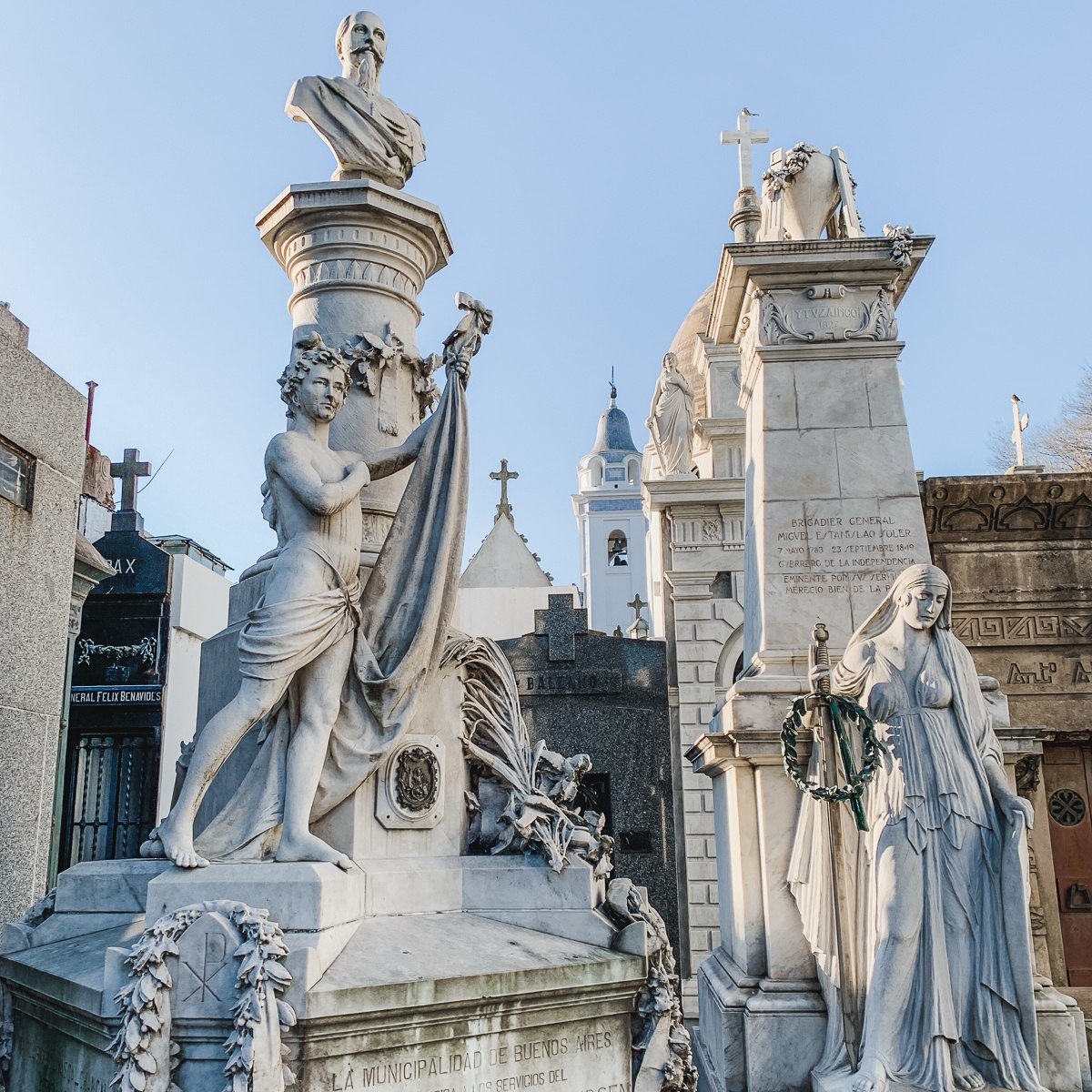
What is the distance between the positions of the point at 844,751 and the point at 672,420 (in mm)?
10773

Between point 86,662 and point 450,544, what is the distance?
16.1 m

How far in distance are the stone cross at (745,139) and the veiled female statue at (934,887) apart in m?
11.3

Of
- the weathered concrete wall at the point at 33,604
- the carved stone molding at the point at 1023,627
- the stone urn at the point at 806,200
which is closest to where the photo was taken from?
the weathered concrete wall at the point at 33,604

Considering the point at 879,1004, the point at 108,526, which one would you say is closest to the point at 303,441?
the point at 879,1004

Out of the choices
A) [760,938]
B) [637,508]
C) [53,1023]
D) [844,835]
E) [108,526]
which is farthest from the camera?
[637,508]

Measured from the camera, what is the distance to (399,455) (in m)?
5.31

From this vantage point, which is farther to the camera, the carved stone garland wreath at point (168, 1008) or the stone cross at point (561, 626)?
the stone cross at point (561, 626)

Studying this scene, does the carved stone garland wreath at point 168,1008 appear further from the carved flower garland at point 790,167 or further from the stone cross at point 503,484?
the stone cross at point 503,484

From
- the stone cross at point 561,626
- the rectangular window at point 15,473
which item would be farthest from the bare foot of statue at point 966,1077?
the stone cross at point 561,626

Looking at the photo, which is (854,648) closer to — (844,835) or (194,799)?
(844,835)

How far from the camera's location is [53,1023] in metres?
4.30

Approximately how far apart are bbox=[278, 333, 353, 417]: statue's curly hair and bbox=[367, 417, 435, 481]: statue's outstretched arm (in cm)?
40

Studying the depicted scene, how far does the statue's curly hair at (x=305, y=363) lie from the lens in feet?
16.4

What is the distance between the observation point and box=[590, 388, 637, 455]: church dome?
3036 inches
